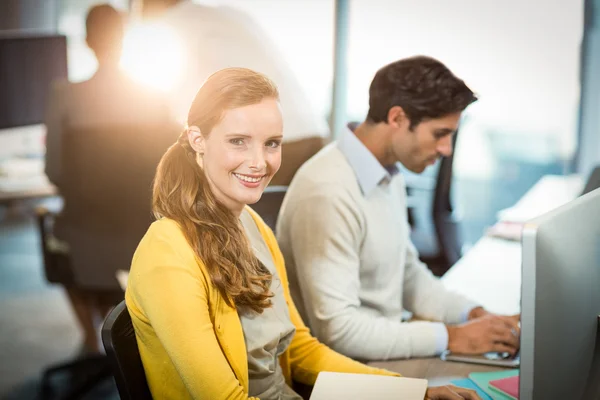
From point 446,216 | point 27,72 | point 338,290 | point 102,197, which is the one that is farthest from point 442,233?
point 27,72

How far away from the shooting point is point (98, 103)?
2.18 metres

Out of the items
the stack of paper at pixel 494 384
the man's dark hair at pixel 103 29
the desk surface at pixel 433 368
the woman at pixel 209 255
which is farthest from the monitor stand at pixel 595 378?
the man's dark hair at pixel 103 29

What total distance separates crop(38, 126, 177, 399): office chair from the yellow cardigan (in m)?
1.19

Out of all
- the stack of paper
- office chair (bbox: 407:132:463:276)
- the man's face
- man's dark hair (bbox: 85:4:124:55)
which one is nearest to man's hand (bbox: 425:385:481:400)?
the stack of paper

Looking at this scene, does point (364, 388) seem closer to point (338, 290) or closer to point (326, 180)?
point (338, 290)

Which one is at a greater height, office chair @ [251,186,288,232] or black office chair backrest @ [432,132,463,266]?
office chair @ [251,186,288,232]

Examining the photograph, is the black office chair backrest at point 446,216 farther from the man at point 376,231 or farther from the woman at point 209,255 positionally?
the woman at point 209,255

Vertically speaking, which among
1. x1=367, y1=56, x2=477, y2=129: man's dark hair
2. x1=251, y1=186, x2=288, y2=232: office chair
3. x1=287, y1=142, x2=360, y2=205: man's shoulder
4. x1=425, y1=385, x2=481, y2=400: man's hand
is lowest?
x1=425, y1=385, x2=481, y2=400: man's hand

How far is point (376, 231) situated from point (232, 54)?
0.52 meters

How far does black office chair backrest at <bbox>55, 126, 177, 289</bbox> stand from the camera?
2.22m

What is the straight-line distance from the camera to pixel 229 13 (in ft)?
5.48

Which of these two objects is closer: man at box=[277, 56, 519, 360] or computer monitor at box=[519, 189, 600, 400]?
computer monitor at box=[519, 189, 600, 400]

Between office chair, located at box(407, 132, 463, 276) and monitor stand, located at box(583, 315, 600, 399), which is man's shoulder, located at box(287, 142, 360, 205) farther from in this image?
office chair, located at box(407, 132, 463, 276)

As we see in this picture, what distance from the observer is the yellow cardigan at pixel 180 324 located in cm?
90
